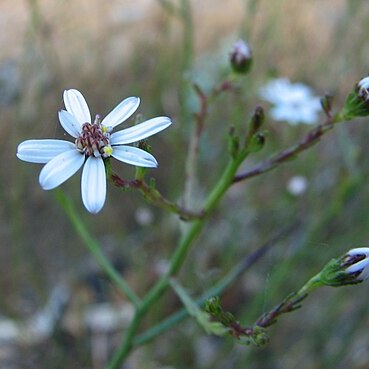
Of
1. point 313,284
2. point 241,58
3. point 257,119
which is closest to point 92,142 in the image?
point 257,119

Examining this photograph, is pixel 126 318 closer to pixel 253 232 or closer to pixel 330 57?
pixel 253 232

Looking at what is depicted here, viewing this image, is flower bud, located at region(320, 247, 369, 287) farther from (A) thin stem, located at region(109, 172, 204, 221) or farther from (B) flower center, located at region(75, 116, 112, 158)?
(B) flower center, located at region(75, 116, 112, 158)

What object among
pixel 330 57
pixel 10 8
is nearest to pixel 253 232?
pixel 330 57

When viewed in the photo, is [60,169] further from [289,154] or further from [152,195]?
[289,154]

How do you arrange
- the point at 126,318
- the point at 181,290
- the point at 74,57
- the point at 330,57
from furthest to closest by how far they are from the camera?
the point at 74,57
the point at 330,57
the point at 126,318
the point at 181,290

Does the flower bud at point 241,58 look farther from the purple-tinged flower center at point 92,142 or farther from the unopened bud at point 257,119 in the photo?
the purple-tinged flower center at point 92,142

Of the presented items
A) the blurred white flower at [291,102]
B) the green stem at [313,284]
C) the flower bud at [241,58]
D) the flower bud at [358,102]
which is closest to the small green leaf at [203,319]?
the green stem at [313,284]
